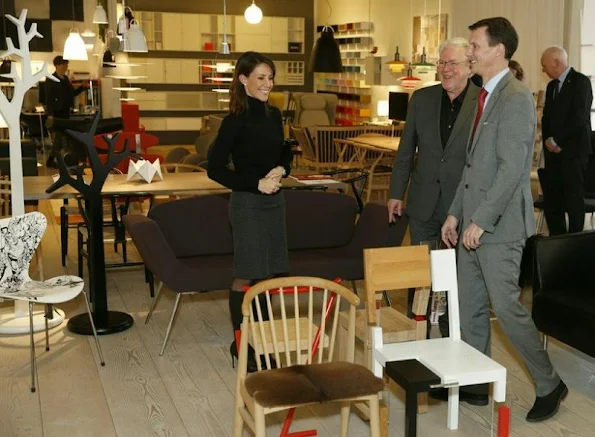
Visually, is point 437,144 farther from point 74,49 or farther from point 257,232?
point 74,49

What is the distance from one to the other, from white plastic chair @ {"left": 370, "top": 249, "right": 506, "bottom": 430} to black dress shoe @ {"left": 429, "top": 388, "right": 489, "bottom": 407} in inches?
31.0

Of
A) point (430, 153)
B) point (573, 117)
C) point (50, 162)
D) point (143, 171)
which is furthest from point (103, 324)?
point (50, 162)

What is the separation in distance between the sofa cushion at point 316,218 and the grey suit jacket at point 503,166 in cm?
202

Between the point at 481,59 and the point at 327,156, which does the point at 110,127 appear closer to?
the point at 327,156

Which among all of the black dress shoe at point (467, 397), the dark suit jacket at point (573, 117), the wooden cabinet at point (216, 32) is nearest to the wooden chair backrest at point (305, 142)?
the dark suit jacket at point (573, 117)

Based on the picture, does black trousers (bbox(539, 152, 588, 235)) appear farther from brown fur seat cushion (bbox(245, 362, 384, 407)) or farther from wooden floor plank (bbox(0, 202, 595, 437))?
brown fur seat cushion (bbox(245, 362, 384, 407))

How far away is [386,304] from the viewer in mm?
5957

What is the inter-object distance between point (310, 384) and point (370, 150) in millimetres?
8311

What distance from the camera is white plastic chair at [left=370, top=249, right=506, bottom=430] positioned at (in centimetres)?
317

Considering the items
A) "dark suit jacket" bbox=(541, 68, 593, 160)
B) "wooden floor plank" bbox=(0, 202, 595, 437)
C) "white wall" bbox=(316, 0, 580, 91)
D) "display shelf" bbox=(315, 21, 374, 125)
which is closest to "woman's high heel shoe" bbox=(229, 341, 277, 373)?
"wooden floor plank" bbox=(0, 202, 595, 437)

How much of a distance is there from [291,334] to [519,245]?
1156 millimetres

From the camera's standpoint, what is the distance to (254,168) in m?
4.39

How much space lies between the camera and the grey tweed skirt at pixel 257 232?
14.5 ft

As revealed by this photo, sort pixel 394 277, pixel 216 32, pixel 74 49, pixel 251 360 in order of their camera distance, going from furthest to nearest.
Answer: pixel 216 32 < pixel 74 49 < pixel 251 360 < pixel 394 277
